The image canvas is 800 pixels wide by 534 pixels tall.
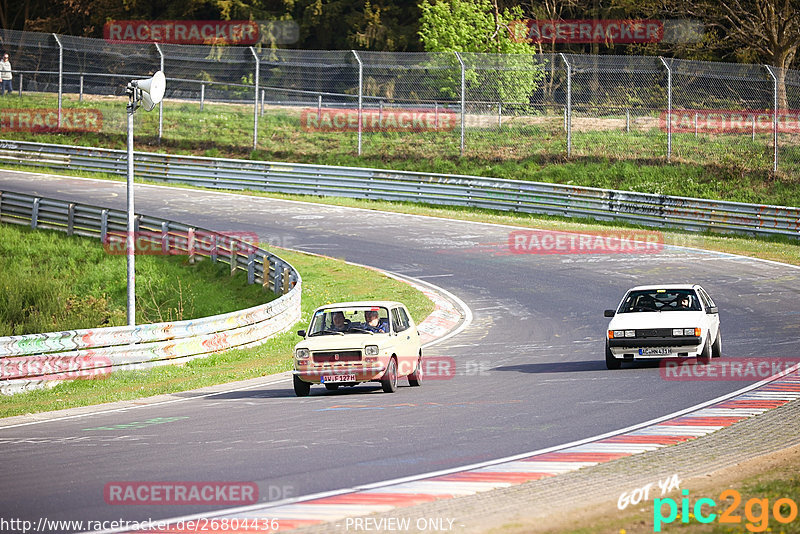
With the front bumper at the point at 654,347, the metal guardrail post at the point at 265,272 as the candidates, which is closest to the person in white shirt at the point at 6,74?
the metal guardrail post at the point at 265,272

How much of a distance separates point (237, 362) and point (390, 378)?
5.59 m

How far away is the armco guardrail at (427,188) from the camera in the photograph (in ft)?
109

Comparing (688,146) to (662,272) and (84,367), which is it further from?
(84,367)

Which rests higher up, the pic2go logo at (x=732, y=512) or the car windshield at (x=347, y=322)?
the car windshield at (x=347, y=322)

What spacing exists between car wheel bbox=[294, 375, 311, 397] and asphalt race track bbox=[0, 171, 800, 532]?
6.9 inches

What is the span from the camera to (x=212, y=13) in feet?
220

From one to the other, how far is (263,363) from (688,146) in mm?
24487

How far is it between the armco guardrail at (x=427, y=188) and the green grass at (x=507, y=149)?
2.44m

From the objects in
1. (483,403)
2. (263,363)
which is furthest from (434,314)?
(483,403)

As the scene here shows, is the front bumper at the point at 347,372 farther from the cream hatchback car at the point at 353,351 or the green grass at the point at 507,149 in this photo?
the green grass at the point at 507,149

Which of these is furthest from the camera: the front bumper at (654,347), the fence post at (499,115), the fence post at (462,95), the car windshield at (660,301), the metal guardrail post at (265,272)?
the fence post at (499,115)

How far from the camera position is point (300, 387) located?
15.0m

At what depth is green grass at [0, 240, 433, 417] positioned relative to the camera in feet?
51.9

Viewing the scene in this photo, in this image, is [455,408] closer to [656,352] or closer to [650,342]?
[650,342]
